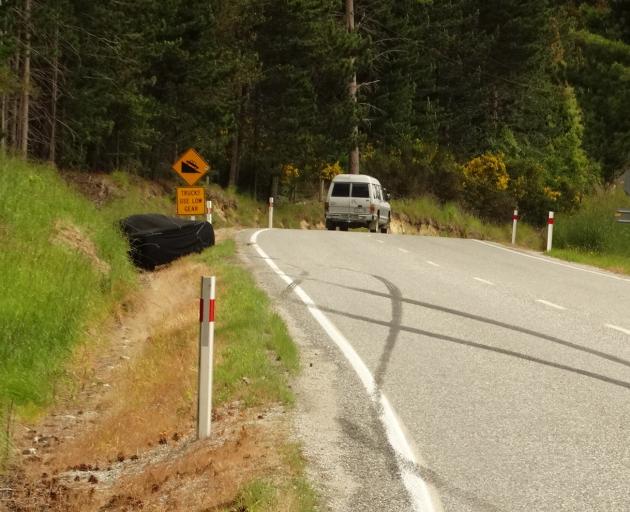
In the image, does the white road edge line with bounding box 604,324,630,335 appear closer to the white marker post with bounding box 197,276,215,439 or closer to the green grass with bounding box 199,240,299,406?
the green grass with bounding box 199,240,299,406

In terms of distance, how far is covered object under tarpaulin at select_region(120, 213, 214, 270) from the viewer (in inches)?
726

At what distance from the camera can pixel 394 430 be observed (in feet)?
21.8

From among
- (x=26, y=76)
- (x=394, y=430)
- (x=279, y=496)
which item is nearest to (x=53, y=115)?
(x=26, y=76)

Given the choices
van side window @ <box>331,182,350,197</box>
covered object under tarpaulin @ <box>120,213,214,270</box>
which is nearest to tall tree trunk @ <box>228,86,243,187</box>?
van side window @ <box>331,182,350,197</box>

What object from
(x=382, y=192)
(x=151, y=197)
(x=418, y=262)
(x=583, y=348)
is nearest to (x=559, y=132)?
(x=382, y=192)

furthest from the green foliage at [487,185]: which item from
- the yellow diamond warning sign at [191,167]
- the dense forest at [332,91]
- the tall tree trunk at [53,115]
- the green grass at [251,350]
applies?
the green grass at [251,350]

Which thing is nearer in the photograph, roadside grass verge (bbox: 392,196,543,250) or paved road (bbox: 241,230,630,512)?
paved road (bbox: 241,230,630,512)

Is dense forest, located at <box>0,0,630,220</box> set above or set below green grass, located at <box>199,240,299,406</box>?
above

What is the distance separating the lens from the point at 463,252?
2262 centimetres

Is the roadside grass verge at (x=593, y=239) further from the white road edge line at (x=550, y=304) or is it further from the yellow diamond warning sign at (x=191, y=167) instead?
the yellow diamond warning sign at (x=191, y=167)

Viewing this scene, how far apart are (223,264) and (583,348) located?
8028mm

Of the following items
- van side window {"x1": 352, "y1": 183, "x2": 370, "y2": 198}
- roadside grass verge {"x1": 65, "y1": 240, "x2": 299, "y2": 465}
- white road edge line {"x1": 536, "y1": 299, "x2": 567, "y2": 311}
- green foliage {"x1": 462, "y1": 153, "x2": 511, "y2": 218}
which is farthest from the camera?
green foliage {"x1": 462, "y1": 153, "x2": 511, "y2": 218}

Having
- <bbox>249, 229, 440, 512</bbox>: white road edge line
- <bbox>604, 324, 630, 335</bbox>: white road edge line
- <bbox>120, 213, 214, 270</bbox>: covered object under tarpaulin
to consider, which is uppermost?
<bbox>120, 213, 214, 270</bbox>: covered object under tarpaulin

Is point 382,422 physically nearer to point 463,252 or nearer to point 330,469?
point 330,469
